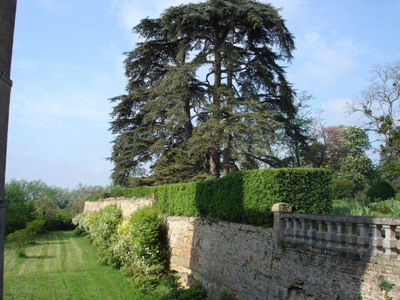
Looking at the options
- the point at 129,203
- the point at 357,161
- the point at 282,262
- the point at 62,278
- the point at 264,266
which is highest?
the point at 357,161

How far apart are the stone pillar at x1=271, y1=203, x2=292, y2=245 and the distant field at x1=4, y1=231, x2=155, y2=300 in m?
6.01

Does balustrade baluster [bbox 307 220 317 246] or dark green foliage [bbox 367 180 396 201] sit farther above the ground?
dark green foliage [bbox 367 180 396 201]

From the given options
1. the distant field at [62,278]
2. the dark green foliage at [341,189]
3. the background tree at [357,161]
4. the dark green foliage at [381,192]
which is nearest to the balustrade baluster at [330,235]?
the distant field at [62,278]

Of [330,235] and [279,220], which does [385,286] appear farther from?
[279,220]

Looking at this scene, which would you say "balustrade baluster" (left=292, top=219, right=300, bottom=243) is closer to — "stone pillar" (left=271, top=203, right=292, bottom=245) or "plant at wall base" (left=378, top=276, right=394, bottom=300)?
"stone pillar" (left=271, top=203, right=292, bottom=245)

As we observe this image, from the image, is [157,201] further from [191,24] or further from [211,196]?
[191,24]

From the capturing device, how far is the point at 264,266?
827 centimetres

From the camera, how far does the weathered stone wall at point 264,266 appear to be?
562 centimetres

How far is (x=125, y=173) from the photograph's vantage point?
22.3m

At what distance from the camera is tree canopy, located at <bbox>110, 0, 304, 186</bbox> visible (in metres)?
16.6

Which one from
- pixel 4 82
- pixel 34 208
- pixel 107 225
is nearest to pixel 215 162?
pixel 107 225

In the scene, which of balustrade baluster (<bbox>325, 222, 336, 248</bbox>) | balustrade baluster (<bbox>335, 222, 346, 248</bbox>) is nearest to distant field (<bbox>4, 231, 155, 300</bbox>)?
balustrade baluster (<bbox>325, 222, 336, 248</bbox>)

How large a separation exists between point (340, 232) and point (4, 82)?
20.3 ft

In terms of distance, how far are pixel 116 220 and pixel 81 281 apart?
708 cm
